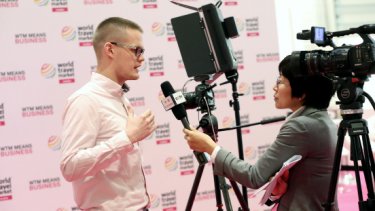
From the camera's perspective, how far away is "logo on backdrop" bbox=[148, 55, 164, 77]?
4.18 meters

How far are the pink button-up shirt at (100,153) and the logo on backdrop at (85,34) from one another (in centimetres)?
175

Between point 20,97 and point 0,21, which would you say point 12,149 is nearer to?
point 20,97

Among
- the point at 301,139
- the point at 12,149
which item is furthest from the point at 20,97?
the point at 301,139

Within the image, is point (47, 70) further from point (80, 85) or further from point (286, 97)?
point (286, 97)

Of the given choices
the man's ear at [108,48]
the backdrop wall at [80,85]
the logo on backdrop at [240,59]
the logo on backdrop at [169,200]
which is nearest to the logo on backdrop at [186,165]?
the backdrop wall at [80,85]

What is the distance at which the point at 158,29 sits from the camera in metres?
4.20

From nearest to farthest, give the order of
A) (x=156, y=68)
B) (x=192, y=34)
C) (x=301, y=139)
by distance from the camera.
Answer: (x=301, y=139)
(x=192, y=34)
(x=156, y=68)

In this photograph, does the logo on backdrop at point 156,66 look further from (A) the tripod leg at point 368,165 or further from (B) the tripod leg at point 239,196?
(A) the tripod leg at point 368,165

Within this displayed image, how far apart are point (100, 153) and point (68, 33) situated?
2088 mm

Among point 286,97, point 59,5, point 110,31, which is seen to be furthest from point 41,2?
point 286,97

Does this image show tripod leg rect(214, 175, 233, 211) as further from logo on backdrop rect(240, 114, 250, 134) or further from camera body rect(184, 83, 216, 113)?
logo on backdrop rect(240, 114, 250, 134)

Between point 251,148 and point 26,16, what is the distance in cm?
215

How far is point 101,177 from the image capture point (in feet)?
7.04

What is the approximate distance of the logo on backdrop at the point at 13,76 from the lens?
3.71 metres
